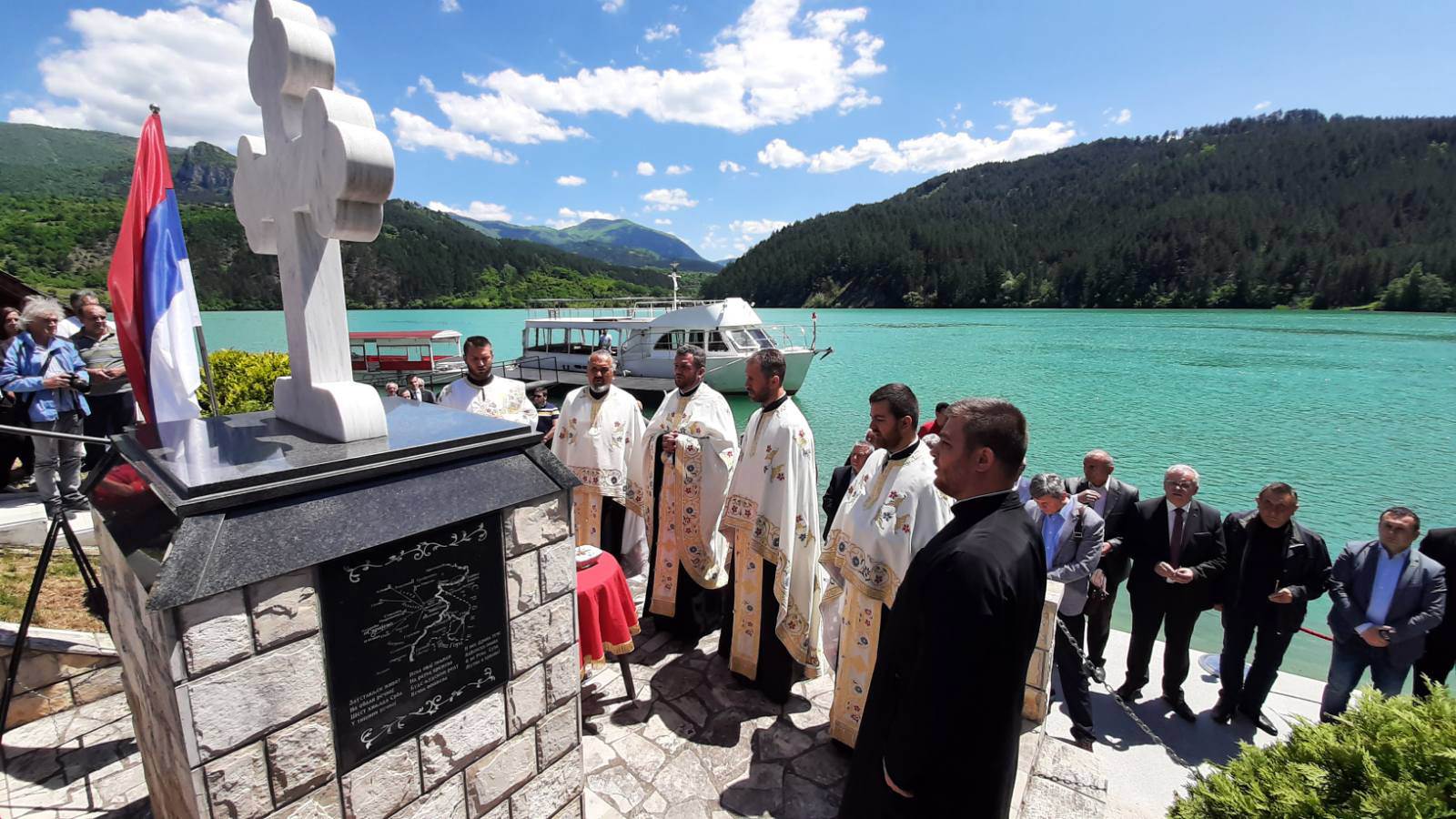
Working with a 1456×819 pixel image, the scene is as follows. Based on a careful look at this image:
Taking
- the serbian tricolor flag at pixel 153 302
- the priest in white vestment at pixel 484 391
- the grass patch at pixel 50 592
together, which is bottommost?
the grass patch at pixel 50 592

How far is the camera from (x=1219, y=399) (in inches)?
1013

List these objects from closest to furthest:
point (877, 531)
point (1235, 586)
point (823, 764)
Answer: point (877, 531) → point (823, 764) → point (1235, 586)

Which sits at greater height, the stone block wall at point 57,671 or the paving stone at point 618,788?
the stone block wall at point 57,671

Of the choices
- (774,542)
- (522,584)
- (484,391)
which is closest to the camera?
(522,584)

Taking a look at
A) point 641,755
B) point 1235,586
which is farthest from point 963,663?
point 1235,586

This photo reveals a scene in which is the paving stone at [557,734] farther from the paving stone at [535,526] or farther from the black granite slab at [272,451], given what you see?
the black granite slab at [272,451]

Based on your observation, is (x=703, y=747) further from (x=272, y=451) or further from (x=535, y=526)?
(x=272, y=451)

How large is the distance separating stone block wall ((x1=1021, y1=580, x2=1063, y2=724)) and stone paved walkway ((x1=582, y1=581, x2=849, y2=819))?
1.24 m

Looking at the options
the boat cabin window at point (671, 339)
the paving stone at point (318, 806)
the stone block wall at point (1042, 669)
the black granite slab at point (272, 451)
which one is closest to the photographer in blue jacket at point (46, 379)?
the black granite slab at point (272, 451)

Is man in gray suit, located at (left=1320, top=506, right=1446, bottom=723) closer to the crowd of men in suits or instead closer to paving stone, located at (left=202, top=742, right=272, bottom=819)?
the crowd of men in suits

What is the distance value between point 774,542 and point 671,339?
75.5 ft

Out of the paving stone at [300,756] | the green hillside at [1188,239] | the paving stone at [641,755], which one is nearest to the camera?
the paving stone at [300,756]

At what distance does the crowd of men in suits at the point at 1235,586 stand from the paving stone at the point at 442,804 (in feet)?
12.3

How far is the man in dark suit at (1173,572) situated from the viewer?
15.0 ft
